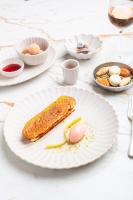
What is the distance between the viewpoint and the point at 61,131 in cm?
90

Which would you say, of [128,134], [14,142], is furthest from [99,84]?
[14,142]

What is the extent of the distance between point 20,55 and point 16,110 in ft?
0.81

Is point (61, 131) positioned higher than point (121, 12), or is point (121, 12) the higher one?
point (121, 12)

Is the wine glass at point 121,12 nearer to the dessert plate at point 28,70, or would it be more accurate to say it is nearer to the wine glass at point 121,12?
the wine glass at point 121,12

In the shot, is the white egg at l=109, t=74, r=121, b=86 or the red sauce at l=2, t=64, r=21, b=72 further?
the red sauce at l=2, t=64, r=21, b=72

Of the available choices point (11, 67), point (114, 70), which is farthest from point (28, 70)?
point (114, 70)

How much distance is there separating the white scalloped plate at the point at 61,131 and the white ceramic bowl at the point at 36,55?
16 cm

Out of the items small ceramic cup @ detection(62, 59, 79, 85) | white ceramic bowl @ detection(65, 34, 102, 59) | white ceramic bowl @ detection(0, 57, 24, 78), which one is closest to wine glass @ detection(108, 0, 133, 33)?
white ceramic bowl @ detection(65, 34, 102, 59)

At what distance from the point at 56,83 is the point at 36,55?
4.7 inches

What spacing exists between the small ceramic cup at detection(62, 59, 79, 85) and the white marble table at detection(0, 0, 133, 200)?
3 centimetres

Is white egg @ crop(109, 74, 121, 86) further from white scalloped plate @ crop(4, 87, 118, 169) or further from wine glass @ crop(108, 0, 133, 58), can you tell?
wine glass @ crop(108, 0, 133, 58)

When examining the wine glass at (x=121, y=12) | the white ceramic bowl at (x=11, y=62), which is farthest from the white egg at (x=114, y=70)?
the white ceramic bowl at (x=11, y=62)

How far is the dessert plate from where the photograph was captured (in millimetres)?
1077

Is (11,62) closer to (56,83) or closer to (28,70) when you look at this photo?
(28,70)
